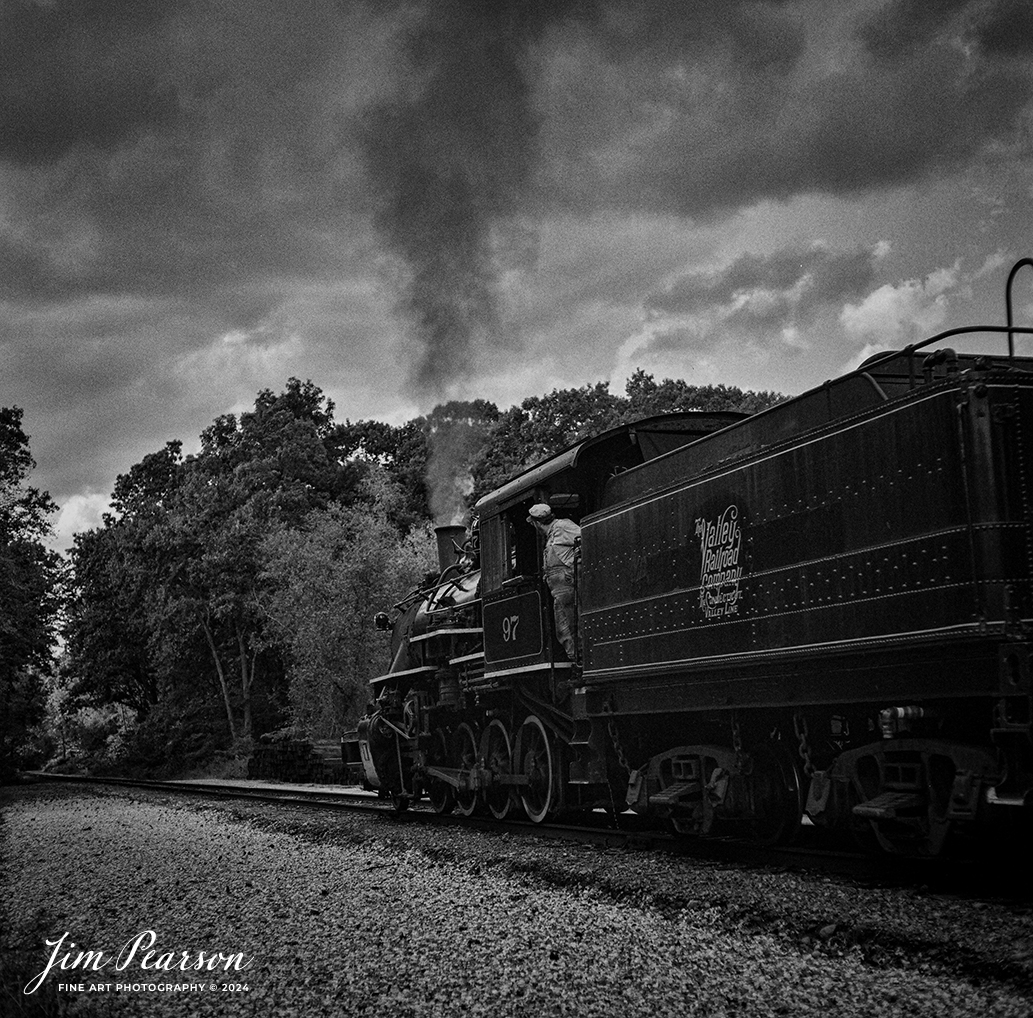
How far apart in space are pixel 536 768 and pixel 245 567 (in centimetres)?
3399

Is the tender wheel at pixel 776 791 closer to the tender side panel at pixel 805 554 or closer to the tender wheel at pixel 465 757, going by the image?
the tender side panel at pixel 805 554

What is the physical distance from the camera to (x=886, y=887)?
7.50 meters

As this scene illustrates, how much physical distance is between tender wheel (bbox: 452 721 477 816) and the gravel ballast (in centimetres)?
392

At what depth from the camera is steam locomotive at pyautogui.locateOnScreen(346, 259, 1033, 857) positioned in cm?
698

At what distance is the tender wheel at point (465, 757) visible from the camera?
49.2 feet

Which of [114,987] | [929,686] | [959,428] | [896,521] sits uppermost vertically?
[959,428]

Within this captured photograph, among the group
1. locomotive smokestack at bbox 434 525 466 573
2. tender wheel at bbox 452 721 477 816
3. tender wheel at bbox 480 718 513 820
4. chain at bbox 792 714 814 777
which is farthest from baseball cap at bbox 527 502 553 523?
locomotive smokestack at bbox 434 525 466 573

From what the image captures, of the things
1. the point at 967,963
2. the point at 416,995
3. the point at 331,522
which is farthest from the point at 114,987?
the point at 331,522

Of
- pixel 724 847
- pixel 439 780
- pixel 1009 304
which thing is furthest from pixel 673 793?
pixel 439 780

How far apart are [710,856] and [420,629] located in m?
7.52

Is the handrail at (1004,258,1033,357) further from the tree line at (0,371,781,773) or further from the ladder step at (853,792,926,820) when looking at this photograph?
the tree line at (0,371,781,773)

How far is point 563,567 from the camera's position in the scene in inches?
482

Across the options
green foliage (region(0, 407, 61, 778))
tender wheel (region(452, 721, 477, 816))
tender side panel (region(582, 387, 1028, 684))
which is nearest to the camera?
tender side panel (region(582, 387, 1028, 684))

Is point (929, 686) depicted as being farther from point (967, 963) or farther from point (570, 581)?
point (570, 581)
